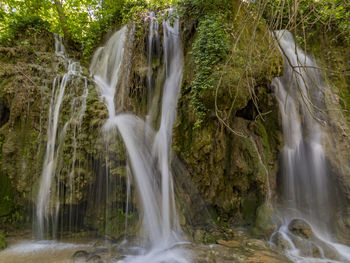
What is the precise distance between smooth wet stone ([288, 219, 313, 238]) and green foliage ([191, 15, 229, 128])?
2.99 m

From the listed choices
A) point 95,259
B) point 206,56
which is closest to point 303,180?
point 206,56

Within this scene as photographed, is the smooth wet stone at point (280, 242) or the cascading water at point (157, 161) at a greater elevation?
the cascading water at point (157, 161)

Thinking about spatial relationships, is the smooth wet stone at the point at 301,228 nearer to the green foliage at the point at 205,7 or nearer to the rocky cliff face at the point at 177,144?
the rocky cliff face at the point at 177,144

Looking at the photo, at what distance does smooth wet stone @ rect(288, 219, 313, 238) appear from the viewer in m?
4.28

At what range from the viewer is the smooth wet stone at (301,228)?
428 cm

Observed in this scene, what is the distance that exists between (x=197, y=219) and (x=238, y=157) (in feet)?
5.65

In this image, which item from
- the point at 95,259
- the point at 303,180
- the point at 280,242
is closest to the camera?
the point at 95,259

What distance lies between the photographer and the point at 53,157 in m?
4.36

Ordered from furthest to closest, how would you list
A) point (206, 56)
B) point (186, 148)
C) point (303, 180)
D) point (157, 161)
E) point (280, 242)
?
1. point (303, 180)
2. point (157, 161)
3. point (186, 148)
4. point (206, 56)
5. point (280, 242)

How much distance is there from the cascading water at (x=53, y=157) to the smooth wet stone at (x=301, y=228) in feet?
15.3

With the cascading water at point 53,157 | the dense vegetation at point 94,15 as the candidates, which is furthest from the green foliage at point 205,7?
the cascading water at point 53,157

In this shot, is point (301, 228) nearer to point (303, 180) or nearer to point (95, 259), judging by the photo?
point (303, 180)

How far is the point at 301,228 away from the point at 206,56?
4.19m

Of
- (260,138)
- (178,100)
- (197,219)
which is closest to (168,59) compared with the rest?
(178,100)
